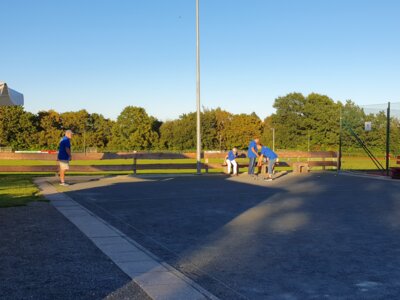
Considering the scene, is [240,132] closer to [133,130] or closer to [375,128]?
[133,130]

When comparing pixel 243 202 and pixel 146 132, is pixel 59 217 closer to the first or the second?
pixel 243 202

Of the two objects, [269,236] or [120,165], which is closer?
[269,236]

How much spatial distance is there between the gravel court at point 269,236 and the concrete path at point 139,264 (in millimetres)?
177

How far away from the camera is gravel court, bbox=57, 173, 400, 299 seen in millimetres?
4531

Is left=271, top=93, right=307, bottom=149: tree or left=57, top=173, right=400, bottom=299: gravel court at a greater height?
left=271, top=93, right=307, bottom=149: tree

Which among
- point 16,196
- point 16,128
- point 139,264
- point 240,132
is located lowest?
point 16,196

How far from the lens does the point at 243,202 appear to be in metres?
10.9

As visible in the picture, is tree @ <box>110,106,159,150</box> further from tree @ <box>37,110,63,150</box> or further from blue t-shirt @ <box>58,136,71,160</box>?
blue t-shirt @ <box>58,136,71,160</box>

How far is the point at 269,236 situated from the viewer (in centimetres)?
694

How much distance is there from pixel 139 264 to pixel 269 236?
97.8 inches

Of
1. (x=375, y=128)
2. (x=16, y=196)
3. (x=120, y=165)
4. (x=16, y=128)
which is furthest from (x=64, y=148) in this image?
(x=16, y=128)

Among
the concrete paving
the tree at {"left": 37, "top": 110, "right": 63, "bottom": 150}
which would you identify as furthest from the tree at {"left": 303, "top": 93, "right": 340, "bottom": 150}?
the concrete paving

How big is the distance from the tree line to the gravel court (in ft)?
233

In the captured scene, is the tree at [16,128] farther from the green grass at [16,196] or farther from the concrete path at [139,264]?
the concrete path at [139,264]
